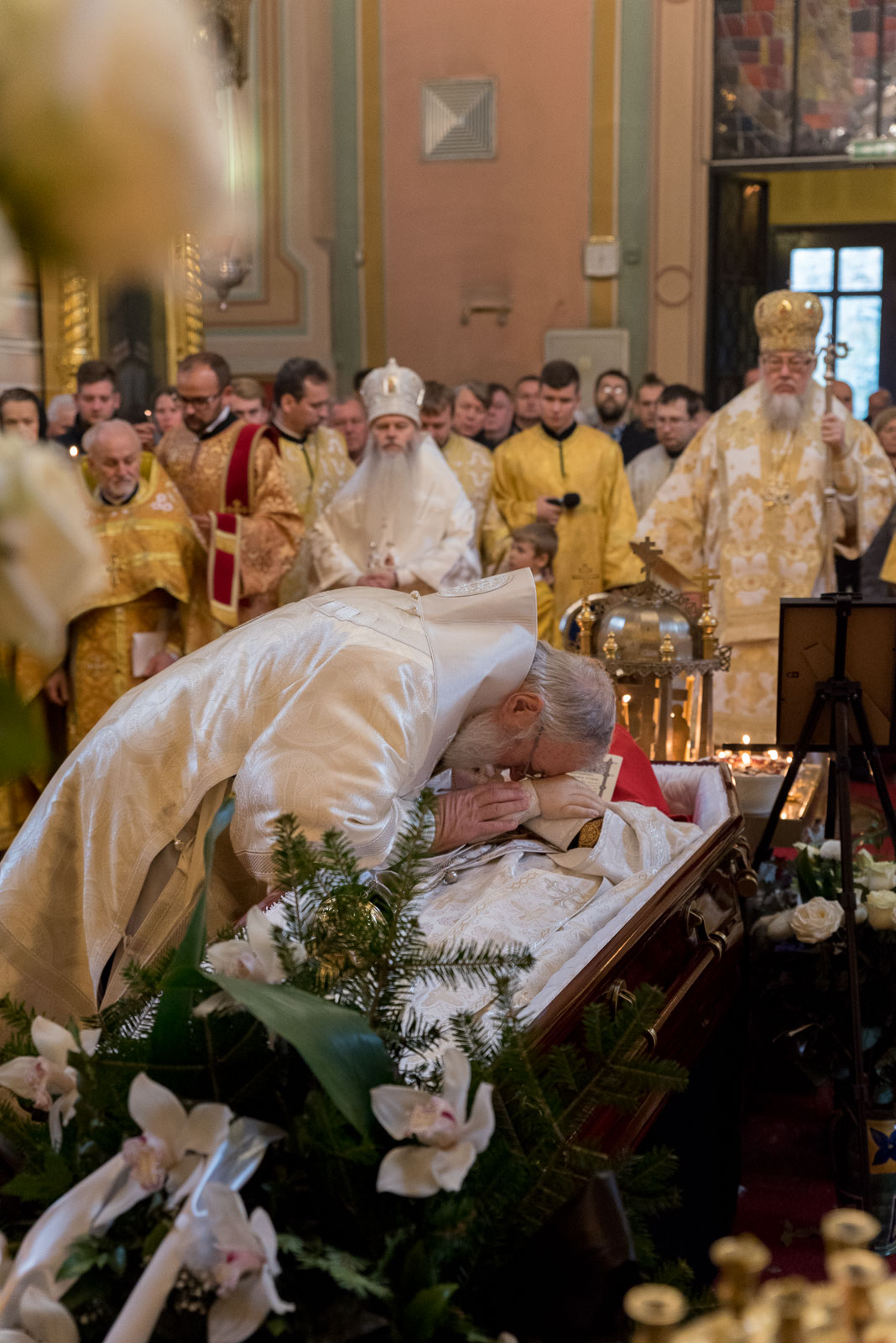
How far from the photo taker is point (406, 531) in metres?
6.71

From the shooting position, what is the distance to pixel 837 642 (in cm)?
321

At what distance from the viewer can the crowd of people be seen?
5711 millimetres

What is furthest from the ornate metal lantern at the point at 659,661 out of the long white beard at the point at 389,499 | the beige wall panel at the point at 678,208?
the beige wall panel at the point at 678,208

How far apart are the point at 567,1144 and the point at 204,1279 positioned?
318 mm

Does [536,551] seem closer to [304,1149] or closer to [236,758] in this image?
[236,758]

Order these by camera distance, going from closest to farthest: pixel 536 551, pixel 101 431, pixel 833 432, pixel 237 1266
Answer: pixel 237 1266 < pixel 101 431 < pixel 833 432 < pixel 536 551

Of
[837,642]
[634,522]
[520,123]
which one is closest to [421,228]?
[520,123]

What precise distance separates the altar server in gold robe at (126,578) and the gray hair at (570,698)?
10.1ft

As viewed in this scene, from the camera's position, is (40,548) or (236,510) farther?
(236,510)

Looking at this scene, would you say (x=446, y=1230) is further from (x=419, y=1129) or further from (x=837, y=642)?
(x=837, y=642)

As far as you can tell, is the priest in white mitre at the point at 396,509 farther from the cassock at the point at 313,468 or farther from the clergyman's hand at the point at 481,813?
the clergyman's hand at the point at 481,813

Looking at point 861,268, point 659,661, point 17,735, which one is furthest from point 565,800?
point 861,268

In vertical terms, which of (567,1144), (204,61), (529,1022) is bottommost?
(529,1022)

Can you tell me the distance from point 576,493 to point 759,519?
1409 mm
